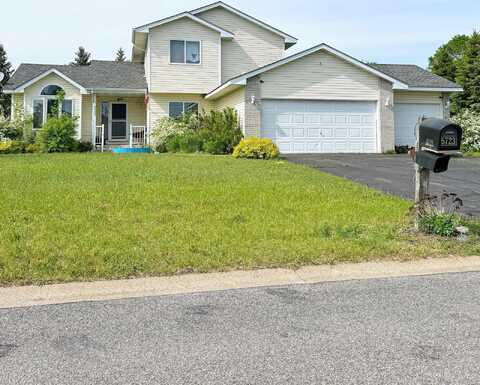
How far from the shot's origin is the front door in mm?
26531

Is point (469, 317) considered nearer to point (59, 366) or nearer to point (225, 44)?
point (59, 366)

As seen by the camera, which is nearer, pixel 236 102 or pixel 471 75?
pixel 236 102

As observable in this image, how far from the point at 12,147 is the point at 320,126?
13089 millimetres

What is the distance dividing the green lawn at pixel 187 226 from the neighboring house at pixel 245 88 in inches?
377

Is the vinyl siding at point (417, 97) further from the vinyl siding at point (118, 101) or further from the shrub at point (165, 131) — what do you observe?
the vinyl siding at point (118, 101)

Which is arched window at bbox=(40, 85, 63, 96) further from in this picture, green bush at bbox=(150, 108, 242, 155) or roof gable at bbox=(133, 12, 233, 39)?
green bush at bbox=(150, 108, 242, 155)

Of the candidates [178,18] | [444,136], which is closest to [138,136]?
[178,18]

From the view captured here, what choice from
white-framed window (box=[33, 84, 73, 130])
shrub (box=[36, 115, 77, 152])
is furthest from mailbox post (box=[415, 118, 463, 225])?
white-framed window (box=[33, 84, 73, 130])

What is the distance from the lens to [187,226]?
289 inches

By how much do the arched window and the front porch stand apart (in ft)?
4.39

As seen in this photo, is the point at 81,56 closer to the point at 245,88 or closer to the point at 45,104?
the point at 45,104

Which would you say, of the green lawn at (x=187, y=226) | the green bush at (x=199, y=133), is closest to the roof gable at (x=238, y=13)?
the green bush at (x=199, y=133)

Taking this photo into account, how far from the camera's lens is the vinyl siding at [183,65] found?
80.4 feet

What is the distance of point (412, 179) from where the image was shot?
1281 centimetres
